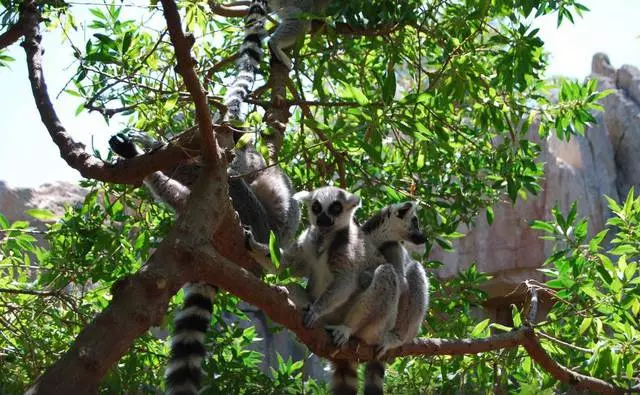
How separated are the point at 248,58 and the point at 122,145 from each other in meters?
1.61

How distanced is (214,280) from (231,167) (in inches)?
80.5

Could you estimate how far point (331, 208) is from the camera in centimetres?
449

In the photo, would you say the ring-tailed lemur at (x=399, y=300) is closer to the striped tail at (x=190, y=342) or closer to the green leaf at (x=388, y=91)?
the striped tail at (x=190, y=342)

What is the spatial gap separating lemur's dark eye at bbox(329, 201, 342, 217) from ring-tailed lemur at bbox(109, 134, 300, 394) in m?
0.53

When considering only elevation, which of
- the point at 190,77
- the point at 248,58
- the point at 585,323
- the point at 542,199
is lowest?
the point at 585,323

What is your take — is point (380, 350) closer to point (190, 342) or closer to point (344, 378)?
point (344, 378)

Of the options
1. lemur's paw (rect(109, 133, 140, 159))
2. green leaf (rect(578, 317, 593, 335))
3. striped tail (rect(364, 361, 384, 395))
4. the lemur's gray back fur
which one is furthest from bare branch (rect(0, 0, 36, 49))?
green leaf (rect(578, 317, 593, 335))

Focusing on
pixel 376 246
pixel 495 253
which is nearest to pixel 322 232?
pixel 376 246

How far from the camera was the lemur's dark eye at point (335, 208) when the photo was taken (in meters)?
4.49

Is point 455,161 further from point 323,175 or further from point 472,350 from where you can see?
point 472,350

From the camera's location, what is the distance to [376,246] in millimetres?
4695

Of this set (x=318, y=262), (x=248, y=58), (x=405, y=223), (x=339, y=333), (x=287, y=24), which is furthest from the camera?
(x=287, y=24)

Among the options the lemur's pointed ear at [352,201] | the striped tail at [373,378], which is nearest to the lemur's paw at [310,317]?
the striped tail at [373,378]

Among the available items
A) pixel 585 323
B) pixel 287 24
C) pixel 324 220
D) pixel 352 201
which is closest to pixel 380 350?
pixel 324 220
